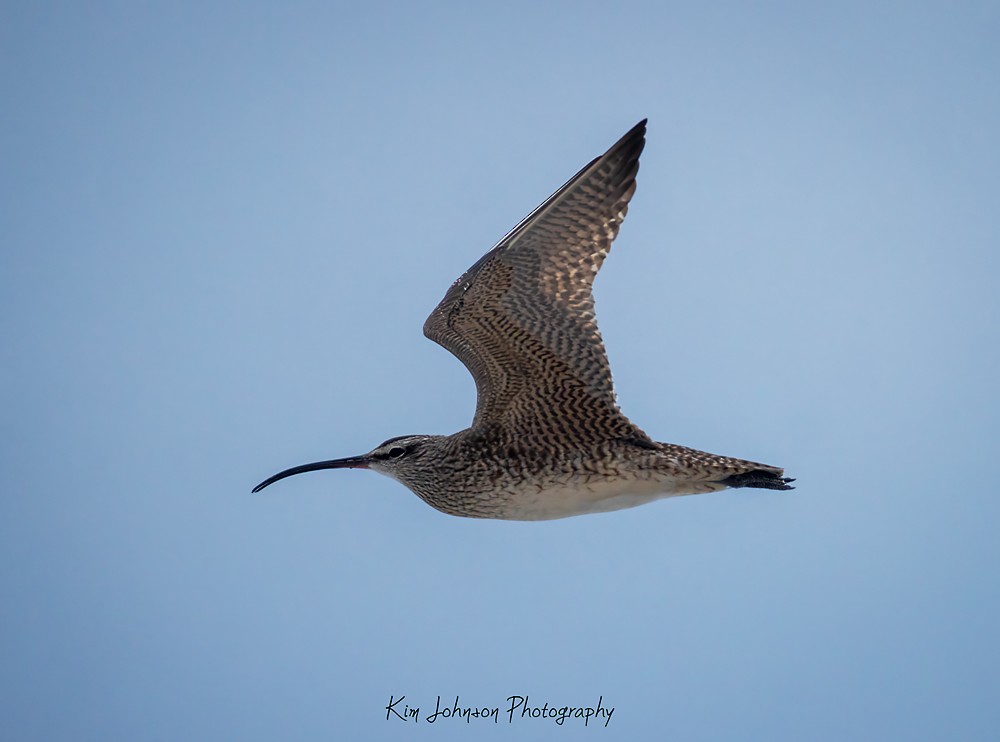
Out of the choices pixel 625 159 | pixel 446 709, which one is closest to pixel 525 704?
pixel 446 709

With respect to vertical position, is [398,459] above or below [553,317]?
below

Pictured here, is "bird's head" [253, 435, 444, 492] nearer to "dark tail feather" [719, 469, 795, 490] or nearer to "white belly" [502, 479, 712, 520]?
A: "white belly" [502, 479, 712, 520]

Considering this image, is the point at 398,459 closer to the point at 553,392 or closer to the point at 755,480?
the point at 553,392

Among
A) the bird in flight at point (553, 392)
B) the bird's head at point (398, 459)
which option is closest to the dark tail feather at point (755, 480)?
the bird in flight at point (553, 392)

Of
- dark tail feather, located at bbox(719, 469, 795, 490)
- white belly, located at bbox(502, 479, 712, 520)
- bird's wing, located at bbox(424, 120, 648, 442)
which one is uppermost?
bird's wing, located at bbox(424, 120, 648, 442)

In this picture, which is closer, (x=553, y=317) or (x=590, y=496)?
(x=590, y=496)

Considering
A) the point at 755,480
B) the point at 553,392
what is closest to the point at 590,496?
the point at 553,392

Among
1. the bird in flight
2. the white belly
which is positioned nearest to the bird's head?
the bird in flight

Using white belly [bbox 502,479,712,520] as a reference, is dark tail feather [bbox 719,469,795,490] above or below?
above

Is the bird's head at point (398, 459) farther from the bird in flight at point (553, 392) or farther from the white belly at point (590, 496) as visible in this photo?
the white belly at point (590, 496)

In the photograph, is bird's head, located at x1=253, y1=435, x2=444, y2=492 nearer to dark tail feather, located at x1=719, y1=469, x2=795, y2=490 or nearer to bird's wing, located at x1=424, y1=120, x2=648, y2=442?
bird's wing, located at x1=424, y1=120, x2=648, y2=442
